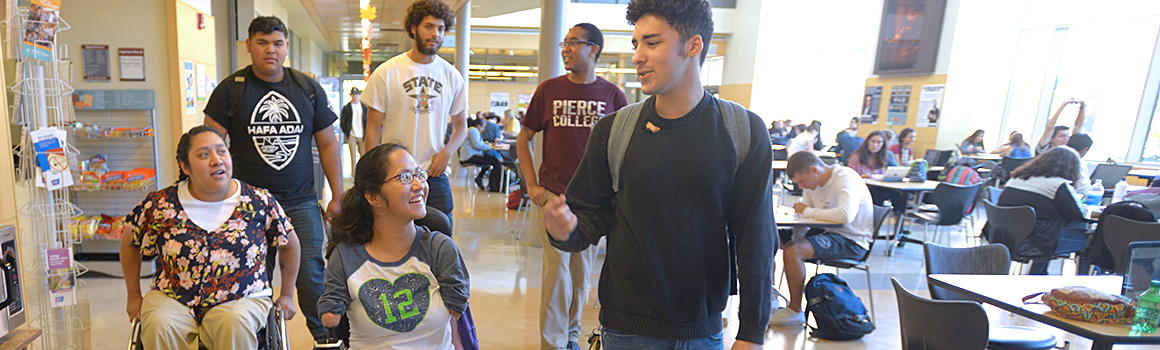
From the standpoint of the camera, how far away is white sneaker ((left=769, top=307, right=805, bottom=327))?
3.69m

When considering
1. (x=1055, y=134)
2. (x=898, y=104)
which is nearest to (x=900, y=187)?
(x=1055, y=134)

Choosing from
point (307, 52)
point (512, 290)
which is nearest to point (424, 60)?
point (512, 290)

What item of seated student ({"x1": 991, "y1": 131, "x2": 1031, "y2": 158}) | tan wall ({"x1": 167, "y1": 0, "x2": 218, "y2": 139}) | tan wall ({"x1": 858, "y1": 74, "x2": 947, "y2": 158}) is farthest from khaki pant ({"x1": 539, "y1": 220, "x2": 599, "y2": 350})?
tan wall ({"x1": 858, "y1": 74, "x2": 947, "y2": 158})

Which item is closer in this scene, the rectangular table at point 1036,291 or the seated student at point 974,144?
the rectangular table at point 1036,291

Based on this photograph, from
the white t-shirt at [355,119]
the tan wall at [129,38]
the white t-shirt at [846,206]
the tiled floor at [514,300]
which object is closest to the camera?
the tiled floor at [514,300]

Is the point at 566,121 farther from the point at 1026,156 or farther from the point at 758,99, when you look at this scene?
the point at 758,99

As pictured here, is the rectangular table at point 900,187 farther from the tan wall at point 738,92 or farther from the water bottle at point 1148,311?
the tan wall at point 738,92

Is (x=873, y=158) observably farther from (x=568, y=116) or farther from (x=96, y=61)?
(x=96, y=61)

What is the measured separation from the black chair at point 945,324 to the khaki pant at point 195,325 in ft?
7.29

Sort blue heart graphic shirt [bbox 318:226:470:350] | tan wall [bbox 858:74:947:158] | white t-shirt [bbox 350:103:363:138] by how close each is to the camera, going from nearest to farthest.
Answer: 1. blue heart graphic shirt [bbox 318:226:470:350]
2. white t-shirt [bbox 350:103:363:138]
3. tan wall [bbox 858:74:947:158]

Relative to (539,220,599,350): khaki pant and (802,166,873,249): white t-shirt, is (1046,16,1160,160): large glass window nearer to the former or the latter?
(802,166,873,249): white t-shirt

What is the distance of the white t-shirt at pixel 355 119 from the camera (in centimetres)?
838

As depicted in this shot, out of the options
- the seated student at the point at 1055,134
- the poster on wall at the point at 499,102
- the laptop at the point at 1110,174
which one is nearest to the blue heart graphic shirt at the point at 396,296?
the seated student at the point at 1055,134

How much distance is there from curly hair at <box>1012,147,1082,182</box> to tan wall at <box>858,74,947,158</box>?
6.81 meters
